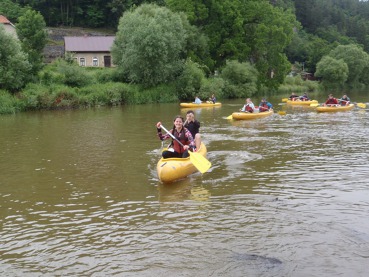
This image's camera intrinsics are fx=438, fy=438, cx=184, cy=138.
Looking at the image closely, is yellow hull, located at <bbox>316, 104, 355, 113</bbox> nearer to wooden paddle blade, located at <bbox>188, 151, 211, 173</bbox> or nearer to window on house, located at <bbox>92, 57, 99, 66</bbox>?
wooden paddle blade, located at <bbox>188, 151, 211, 173</bbox>

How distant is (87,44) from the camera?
48.6 meters

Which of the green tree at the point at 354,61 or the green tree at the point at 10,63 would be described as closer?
the green tree at the point at 10,63

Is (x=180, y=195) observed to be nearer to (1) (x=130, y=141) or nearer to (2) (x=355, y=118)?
(1) (x=130, y=141)

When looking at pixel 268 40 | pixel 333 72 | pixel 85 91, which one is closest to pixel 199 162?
pixel 85 91

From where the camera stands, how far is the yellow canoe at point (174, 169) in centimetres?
918

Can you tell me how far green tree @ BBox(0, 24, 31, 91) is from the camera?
89.7 ft

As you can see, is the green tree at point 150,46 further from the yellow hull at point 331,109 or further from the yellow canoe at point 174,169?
the yellow canoe at point 174,169

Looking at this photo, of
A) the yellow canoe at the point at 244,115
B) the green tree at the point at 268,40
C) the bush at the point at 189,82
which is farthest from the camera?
the green tree at the point at 268,40

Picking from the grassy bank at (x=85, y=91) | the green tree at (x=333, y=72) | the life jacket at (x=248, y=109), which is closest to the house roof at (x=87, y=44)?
the grassy bank at (x=85, y=91)

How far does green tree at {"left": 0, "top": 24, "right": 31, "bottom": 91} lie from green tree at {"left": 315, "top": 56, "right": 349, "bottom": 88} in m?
42.9

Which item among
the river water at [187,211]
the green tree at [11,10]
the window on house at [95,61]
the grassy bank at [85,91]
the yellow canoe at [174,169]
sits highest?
the green tree at [11,10]

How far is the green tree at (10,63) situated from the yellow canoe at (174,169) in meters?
21.1

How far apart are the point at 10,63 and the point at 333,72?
43991 millimetres

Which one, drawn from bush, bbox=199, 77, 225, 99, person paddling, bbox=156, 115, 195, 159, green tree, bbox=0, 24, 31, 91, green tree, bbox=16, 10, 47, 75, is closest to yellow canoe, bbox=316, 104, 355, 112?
bush, bbox=199, 77, 225, 99
